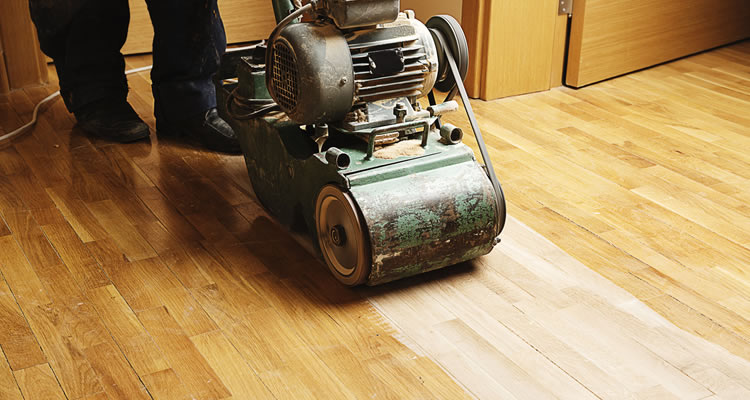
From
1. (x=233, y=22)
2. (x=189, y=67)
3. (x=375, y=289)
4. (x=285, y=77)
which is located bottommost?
(x=375, y=289)

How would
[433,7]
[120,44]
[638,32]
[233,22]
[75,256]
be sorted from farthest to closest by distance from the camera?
[233,22] → [433,7] → [638,32] → [120,44] → [75,256]

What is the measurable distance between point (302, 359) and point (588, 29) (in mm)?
1972

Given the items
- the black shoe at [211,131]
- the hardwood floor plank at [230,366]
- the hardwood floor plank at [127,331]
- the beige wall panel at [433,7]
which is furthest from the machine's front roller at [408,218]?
the beige wall panel at [433,7]

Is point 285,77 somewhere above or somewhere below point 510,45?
above

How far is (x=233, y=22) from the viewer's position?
3594 millimetres

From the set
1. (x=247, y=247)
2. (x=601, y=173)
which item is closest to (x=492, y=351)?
(x=247, y=247)

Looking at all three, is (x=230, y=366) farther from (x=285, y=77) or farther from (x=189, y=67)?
(x=189, y=67)

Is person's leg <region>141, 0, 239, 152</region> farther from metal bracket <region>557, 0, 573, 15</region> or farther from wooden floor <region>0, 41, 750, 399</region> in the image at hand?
metal bracket <region>557, 0, 573, 15</region>

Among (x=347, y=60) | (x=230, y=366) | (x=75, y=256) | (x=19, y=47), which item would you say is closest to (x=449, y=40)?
(x=347, y=60)

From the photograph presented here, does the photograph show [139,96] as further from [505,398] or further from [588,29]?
[505,398]

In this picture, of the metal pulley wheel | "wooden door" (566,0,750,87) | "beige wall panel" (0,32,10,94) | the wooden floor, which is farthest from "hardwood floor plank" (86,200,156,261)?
"wooden door" (566,0,750,87)

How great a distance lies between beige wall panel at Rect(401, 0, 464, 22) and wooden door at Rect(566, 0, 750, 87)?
0.46m

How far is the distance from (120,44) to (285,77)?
1103 mm

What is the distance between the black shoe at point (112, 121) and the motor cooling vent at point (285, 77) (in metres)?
0.92
